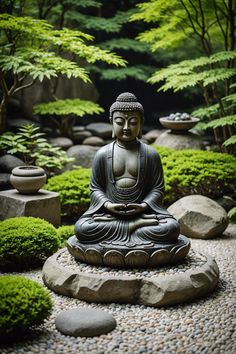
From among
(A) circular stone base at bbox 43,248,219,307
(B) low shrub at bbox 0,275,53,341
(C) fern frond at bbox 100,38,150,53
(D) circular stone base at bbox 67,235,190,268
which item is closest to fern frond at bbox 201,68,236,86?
(D) circular stone base at bbox 67,235,190,268

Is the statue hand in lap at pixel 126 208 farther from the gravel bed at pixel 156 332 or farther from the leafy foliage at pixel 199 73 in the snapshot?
the leafy foliage at pixel 199 73

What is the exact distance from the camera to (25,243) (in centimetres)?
733

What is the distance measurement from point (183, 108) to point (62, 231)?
10.7 metres

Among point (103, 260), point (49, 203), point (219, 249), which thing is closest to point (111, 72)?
point (49, 203)

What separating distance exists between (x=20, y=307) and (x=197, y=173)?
6360mm

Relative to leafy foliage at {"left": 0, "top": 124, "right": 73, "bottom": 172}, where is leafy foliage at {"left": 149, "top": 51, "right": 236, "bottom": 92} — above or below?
above

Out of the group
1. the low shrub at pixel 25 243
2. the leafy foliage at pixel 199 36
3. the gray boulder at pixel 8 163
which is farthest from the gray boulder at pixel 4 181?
the leafy foliage at pixel 199 36

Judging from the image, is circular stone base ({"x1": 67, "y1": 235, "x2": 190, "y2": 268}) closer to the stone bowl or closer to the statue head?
the statue head

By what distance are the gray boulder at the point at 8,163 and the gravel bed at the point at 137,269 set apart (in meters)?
5.02

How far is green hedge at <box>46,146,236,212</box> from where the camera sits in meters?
10.2

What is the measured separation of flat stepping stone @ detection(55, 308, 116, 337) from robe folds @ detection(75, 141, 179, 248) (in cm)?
122

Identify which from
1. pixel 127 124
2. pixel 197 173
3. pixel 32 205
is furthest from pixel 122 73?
pixel 127 124

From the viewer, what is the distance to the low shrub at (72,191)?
10086 millimetres

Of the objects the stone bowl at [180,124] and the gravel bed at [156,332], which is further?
the stone bowl at [180,124]
